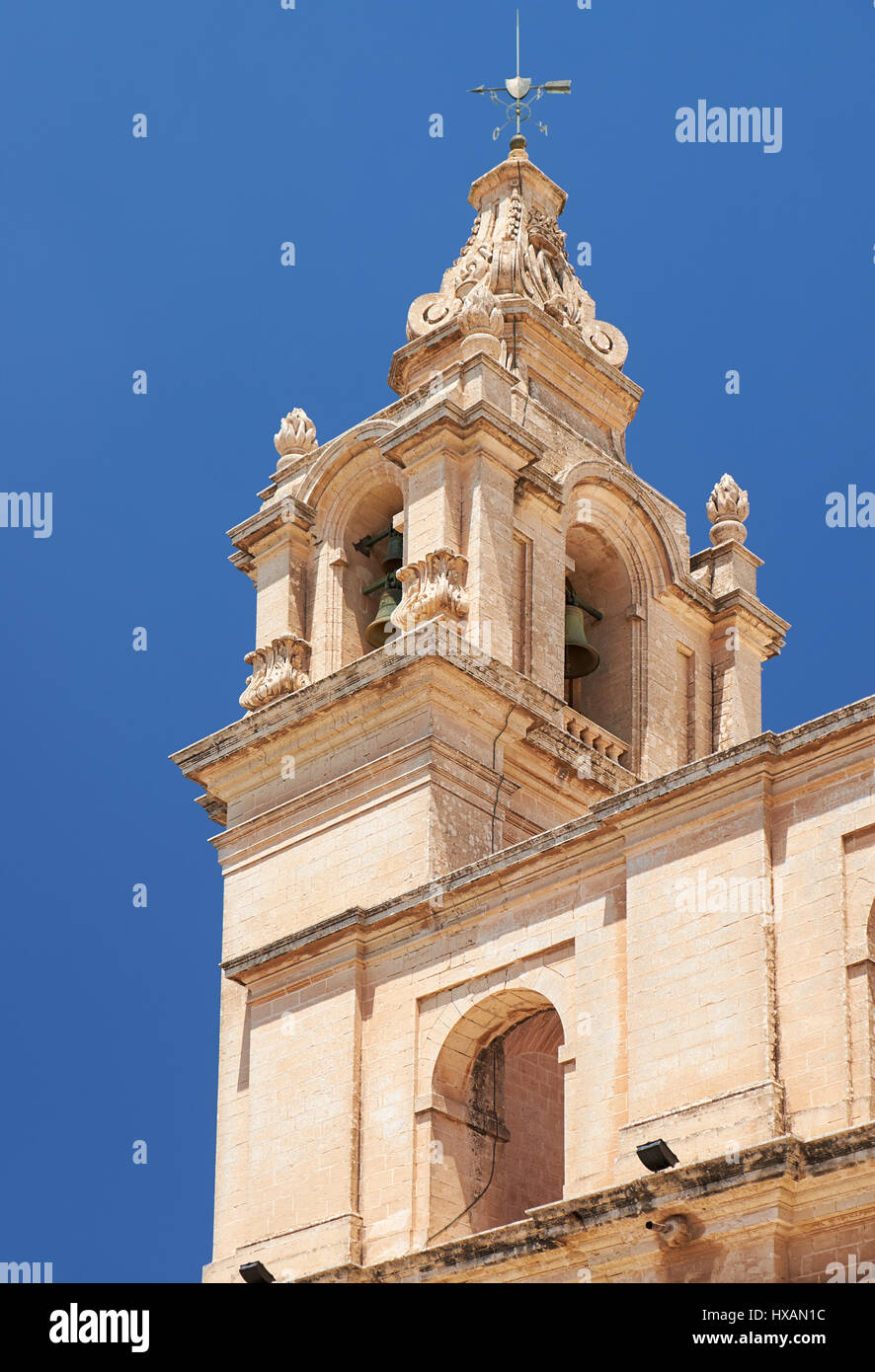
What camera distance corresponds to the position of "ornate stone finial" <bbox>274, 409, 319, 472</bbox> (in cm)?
3591

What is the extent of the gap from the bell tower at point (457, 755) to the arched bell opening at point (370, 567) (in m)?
0.06

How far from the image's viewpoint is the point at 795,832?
24.4m

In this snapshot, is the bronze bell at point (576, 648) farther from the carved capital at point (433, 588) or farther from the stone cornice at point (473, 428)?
the carved capital at point (433, 588)

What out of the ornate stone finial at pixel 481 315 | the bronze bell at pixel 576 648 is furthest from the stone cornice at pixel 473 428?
the bronze bell at pixel 576 648

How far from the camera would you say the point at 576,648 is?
34.3 meters

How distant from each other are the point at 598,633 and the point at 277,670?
454cm

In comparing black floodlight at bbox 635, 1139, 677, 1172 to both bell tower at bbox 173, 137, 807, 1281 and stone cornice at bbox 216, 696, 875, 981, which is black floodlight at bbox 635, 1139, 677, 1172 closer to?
bell tower at bbox 173, 137, 807, 1281

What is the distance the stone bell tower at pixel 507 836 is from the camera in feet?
79.3

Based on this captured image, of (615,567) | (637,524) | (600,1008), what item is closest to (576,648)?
(615,567)

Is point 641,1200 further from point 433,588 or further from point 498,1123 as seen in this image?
point 433,588
